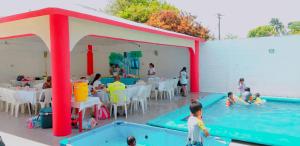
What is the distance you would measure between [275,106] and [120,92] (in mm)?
5825

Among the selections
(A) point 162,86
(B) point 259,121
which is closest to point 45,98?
(A) point 162,86

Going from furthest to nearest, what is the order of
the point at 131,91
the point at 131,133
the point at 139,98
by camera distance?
the point at 139,98 < the point at 131,91 < the point at 131,133

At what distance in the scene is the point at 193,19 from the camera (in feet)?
76.3

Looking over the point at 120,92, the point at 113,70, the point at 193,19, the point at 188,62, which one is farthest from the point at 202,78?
the point at 193,19

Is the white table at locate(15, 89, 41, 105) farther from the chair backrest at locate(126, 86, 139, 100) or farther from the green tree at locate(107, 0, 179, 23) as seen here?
the green tree at locate(107, 0, 179, 23)

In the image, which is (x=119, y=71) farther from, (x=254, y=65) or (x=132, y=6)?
(x=132, y=6)

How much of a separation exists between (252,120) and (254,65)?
496cm

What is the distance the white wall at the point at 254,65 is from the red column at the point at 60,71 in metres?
8.41

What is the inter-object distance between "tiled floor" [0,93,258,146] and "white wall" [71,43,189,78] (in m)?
3.98

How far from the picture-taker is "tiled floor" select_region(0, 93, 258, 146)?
540cm

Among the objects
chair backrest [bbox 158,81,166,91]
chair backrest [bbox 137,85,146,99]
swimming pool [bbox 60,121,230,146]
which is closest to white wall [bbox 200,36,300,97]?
chair backrest [bbox 158,81,166,91]

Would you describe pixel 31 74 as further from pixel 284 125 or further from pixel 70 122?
pixel 284 125

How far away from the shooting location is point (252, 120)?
23.1 feet

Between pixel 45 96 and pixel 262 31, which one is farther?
pixel 262 31
